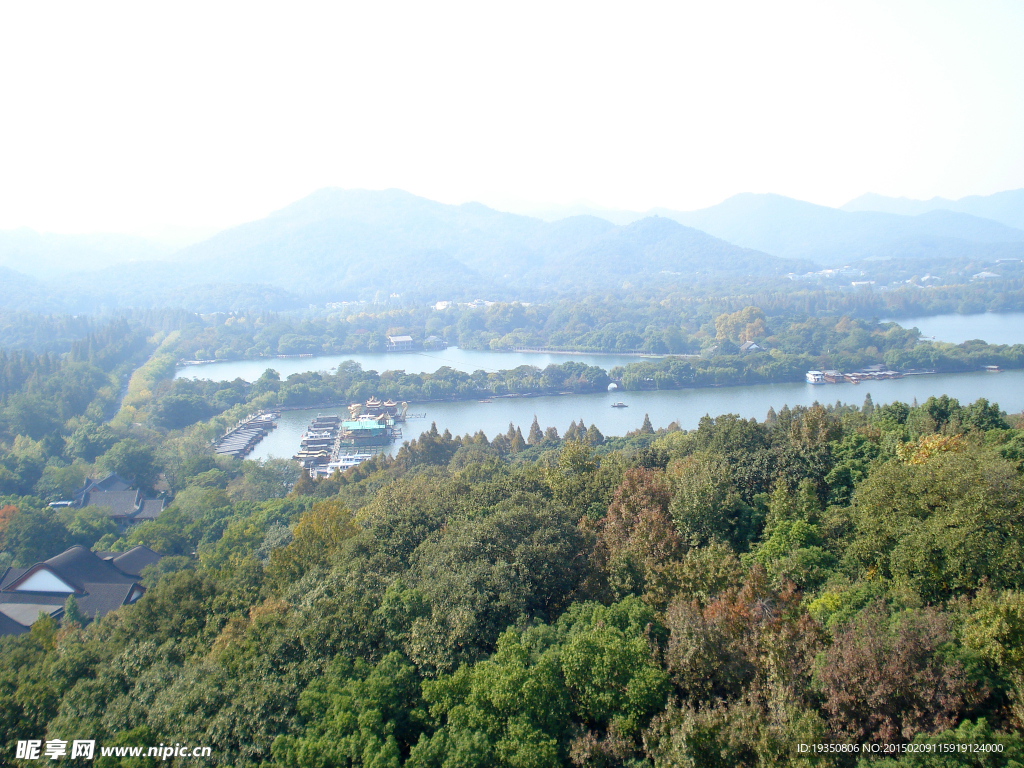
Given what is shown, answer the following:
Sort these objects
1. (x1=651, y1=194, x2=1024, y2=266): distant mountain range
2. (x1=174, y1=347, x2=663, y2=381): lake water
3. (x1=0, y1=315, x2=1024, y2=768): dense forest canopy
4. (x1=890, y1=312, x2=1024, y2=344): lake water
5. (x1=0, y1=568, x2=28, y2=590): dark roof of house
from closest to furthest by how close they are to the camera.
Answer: (x1=0, y1=315, x2=1024, y2=768): dense forest canopy < (x1=0, y1=568, x2=28, y2=590): dark roof of house < (x1=174, y1=347, x2=663, y2=381): lake water < (x1=890, y1=312, x2=1024, y2=344): lake water < (x1=651, y1=194, x2=1024, y2=266): distant mountain range

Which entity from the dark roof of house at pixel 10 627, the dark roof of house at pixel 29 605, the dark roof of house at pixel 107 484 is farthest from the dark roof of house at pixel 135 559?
the dark roof of house at pixel 107 484

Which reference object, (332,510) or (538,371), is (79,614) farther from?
(538,371)

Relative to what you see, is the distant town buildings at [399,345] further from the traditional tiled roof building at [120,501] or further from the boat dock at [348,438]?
the traditional tiled roof building at [120,501]

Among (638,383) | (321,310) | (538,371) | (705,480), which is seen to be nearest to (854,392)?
(638,383)

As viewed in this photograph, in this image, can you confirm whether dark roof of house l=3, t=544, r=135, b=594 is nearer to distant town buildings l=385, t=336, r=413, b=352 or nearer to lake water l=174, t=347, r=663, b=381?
lake water l=174, t=347, r=663, b=381

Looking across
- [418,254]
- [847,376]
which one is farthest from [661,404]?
[418,254]

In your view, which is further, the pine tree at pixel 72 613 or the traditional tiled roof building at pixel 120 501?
the traditional tiled roof building at pixel 120 501

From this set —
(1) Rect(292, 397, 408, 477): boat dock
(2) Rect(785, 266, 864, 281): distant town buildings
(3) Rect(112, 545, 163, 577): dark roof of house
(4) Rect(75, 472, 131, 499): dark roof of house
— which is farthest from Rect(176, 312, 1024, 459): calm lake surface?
(2) Rect(785, 266, 864, 281): distant town buildings
